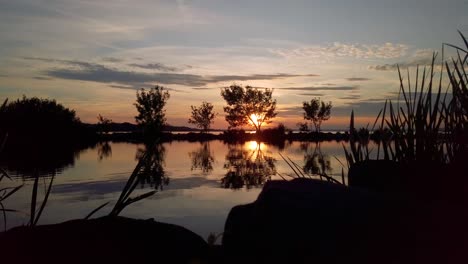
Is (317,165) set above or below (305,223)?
below

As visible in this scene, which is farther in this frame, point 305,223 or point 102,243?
point 102,243

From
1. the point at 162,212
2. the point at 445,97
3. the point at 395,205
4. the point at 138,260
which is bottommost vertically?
the point at 162,212

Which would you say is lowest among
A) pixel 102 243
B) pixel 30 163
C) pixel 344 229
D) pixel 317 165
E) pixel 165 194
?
pixel 165 194

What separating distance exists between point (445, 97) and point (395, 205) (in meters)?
1.84

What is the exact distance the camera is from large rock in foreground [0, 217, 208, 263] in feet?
6.75

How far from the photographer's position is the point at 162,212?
11148 millimetres

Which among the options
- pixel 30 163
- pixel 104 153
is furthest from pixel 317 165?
pixel 104 153

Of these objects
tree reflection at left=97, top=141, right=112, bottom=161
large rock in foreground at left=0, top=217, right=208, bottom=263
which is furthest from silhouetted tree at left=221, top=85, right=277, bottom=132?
large rock in foreground at left=0, top=217, right=208, bottom=263

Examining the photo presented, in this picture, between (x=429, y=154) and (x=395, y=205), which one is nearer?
(x=395, y=205)

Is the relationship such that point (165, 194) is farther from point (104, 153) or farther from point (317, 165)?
point (104, 153)

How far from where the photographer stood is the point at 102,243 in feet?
7.06

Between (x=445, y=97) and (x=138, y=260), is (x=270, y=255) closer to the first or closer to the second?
(x=138, y=260)

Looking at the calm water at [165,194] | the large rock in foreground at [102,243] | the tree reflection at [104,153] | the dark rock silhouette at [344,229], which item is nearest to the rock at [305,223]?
the dark rock silhouette at [344,229]

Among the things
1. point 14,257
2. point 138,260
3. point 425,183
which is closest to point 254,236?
point 138,260
